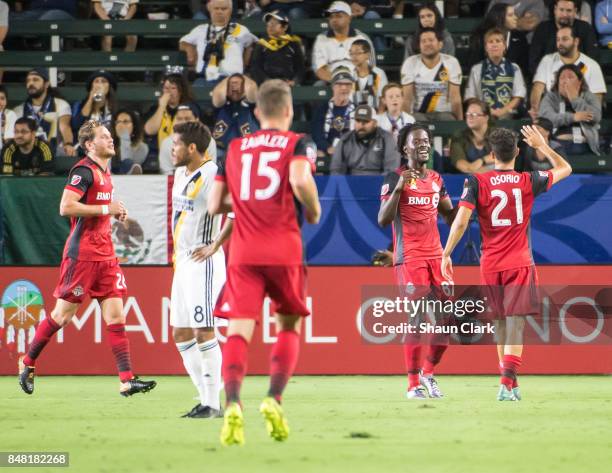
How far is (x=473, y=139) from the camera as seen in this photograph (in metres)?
13.6

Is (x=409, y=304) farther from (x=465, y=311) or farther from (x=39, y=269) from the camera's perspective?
(x=39, y=269)

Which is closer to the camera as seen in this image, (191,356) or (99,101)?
(191,356)

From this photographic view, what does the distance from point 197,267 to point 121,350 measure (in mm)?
1869

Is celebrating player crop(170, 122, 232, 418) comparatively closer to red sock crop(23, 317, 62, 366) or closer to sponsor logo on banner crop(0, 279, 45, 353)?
red sock crop(23, 317, 62, 366)

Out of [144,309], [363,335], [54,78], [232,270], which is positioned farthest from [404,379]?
[54,78]

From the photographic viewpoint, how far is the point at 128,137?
46.8 ft

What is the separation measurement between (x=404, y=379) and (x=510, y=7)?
6.36m

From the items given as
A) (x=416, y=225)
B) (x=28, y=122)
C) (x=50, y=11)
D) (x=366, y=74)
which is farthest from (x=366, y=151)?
(x=50, y=11)

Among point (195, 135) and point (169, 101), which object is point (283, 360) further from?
point (169, 101)

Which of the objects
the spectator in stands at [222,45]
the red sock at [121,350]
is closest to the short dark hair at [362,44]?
the spectator in stands at [222,45]

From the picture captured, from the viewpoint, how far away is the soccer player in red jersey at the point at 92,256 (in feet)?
30.7

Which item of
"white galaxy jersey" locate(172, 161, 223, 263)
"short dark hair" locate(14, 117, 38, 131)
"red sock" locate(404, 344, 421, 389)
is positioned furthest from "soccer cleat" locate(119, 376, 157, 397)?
"short dark hair" locate(14, 117, 38, 131)

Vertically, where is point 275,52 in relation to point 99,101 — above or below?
above

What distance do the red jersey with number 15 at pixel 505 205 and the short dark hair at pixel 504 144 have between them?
0.14m
